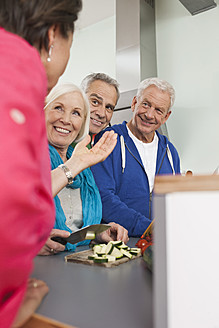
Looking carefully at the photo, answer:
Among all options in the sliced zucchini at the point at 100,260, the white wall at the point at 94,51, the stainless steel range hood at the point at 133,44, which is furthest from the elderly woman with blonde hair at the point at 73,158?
the white wall at the point at 94,51

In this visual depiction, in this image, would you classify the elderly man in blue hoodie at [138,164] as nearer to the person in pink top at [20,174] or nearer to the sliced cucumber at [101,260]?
the sliced cucumber at [101,260]

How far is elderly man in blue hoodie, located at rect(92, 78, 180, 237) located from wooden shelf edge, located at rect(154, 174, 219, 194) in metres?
1.20

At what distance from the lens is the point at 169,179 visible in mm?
467

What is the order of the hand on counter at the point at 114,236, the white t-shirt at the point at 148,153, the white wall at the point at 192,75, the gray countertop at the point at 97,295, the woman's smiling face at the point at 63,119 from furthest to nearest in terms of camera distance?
the white wall at the point at 192,75 → the white t-shirt at the point at 148,153 → the woman's smiling face at the point at 63,119 → the hand on counter at the point at 114,236 → the gray countertop at the point at 97,295

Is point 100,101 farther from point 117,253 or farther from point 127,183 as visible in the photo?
point 117,253

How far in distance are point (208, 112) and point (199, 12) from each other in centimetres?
101

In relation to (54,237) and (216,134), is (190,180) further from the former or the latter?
(216,134)

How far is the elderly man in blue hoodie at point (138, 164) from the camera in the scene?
5.58 feet

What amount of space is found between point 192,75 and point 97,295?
113 inches

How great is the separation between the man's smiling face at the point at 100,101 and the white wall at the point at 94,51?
175 cm

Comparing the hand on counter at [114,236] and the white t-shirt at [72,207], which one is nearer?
the hand on counter at [114,236]

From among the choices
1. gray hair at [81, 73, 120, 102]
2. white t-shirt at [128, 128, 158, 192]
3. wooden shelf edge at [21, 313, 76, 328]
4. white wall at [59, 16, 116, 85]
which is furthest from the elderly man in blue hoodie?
white wall at [59, 16, 116, 85]

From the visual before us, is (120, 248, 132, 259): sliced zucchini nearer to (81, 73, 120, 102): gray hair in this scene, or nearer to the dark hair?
the dark hair

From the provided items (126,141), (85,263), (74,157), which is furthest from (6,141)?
(126,141)
